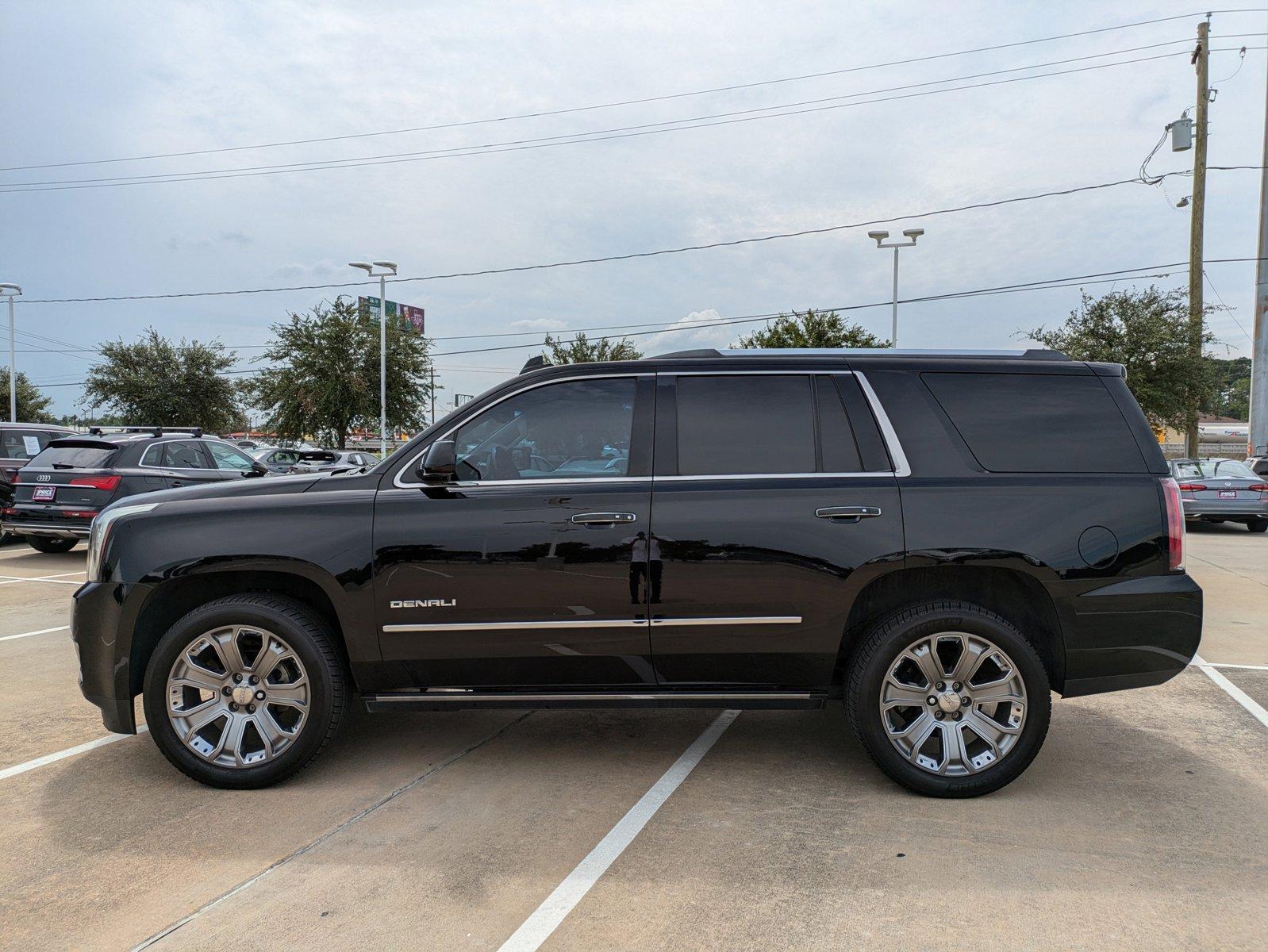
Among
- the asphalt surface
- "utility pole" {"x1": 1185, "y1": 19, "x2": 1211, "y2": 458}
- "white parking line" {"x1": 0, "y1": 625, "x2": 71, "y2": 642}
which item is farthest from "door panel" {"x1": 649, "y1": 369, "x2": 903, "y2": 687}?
"utility pole" {"x1": 1185, "y1": 19, "x2": 1211, "y2": 458}

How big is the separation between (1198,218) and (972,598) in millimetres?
27131

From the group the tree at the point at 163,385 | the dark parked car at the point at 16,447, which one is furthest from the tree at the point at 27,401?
the dark parked car at the point at 16,447

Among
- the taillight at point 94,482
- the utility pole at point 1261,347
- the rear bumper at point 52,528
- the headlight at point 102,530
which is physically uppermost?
the utility pole at point 1261,347

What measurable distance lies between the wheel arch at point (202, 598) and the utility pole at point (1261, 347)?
24670 mm

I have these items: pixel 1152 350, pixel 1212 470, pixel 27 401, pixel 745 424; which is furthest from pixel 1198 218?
pixel 27 401

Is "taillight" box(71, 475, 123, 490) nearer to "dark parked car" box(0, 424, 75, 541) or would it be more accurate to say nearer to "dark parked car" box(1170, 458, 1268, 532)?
"dark parked car" box(0, 424, 75, 541)

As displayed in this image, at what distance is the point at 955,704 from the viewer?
3.94 meters

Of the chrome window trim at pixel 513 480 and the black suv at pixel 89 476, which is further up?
the chrome window trim at pixel 513 480

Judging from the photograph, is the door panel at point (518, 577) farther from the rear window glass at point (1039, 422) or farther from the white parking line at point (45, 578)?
the white parking line at point (45, 578)

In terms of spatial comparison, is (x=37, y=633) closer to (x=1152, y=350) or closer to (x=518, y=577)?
(x=518, y=577)

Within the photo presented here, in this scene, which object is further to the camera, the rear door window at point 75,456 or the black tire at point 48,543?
the black tire at point 48,543

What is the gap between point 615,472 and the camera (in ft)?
13.5

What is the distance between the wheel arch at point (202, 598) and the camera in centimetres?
416

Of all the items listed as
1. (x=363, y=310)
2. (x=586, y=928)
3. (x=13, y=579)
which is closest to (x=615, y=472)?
(x=586, y=928)
